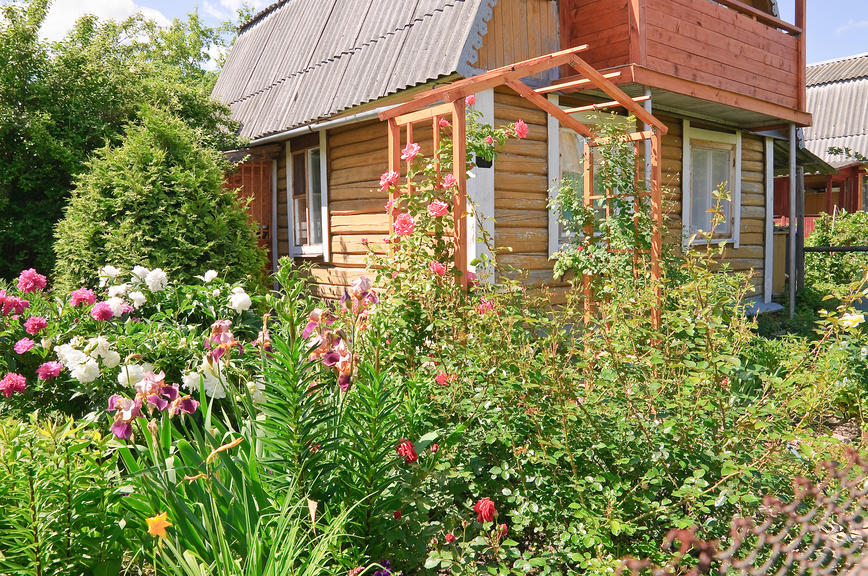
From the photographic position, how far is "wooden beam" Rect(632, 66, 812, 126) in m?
7.10

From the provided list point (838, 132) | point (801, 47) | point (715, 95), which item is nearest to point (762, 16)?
point (801, 47)

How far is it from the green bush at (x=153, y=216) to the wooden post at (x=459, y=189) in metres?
2.48

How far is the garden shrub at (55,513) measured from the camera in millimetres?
2066

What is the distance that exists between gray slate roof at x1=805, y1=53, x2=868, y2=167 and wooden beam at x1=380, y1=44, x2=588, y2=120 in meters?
21.4

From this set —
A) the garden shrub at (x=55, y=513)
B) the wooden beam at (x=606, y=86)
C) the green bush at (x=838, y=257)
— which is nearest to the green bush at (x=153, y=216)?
the wooden beam at (x=606, y=86)

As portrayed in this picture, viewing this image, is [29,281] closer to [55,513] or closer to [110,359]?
[110,359]

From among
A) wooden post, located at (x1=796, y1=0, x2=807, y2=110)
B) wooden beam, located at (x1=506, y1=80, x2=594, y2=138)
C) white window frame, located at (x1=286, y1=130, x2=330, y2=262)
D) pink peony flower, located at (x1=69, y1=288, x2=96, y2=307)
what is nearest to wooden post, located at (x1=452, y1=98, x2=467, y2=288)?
wooden beam, located at (x1=506, y1=80, x2=594, y2=138)

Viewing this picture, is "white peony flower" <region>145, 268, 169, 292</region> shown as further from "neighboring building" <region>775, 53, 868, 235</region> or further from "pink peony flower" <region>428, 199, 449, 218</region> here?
"neighboring building" <region>775, 53, 868, 235</region>

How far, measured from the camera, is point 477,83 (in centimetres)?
471

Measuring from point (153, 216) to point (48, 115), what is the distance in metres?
3.24

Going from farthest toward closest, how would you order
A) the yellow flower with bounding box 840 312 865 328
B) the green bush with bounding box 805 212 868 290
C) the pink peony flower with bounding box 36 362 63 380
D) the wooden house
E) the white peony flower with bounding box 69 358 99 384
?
the green bush with bounding box 805 212 868 290 → the wooden house → the pink peony flower with bounding box 36 362 63 380 → the yellow flower with bounding box 840 312 865 328 → the white peony flower with bounding box 69 358 99 384

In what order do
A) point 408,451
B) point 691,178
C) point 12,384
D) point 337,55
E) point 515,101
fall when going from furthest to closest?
1. point 691,178
2. point 337,55
3. point 515,101
4. point 12,384
5. point 408,451

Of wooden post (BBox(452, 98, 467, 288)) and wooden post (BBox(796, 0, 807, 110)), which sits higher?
wooden post (BBox(796, 0, 807, 110))

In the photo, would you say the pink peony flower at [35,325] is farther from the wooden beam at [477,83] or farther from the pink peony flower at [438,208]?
the wooden beam at [477,83]
